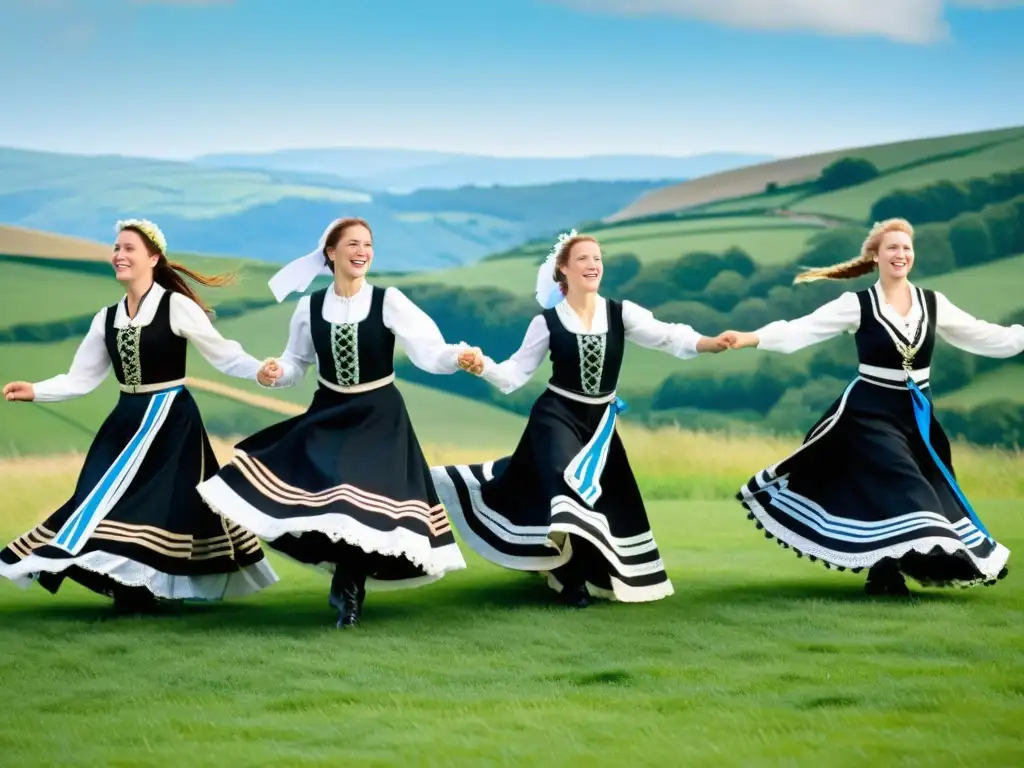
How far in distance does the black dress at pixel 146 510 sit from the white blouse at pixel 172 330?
3 cm

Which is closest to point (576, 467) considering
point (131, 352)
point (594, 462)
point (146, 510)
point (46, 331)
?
point (594, 462)

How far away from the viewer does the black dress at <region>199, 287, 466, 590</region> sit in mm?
5680

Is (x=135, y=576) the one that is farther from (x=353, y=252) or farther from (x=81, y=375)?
(x=353, y=252)

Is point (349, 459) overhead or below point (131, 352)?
below

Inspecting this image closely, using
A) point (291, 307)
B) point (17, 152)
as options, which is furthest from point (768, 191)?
point (17, 152)

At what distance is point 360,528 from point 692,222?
347 inches

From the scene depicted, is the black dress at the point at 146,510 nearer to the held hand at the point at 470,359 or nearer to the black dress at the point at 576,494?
the black dress at the point at 576,494


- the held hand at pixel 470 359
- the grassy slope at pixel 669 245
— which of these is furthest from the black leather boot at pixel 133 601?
the grassy slope at pixel 669 245

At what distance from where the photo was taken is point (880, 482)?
20.3ft

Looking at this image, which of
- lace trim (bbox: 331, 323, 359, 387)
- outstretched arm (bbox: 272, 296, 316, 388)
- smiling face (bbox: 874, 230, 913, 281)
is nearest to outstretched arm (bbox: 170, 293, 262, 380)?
outstretched arm (bbox: 272, 296, 316, 388)

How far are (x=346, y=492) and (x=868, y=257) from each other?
239 cm

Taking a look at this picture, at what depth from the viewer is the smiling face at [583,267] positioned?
628cm

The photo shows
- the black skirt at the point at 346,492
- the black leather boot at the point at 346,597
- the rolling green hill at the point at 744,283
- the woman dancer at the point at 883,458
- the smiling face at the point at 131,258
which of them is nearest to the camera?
the black skirt at the point at 346,492

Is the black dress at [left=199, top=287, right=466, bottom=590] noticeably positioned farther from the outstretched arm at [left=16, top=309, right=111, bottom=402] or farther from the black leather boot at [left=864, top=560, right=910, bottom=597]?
the black leather boot at [left=864, top=560, right=910, bottom=597]
